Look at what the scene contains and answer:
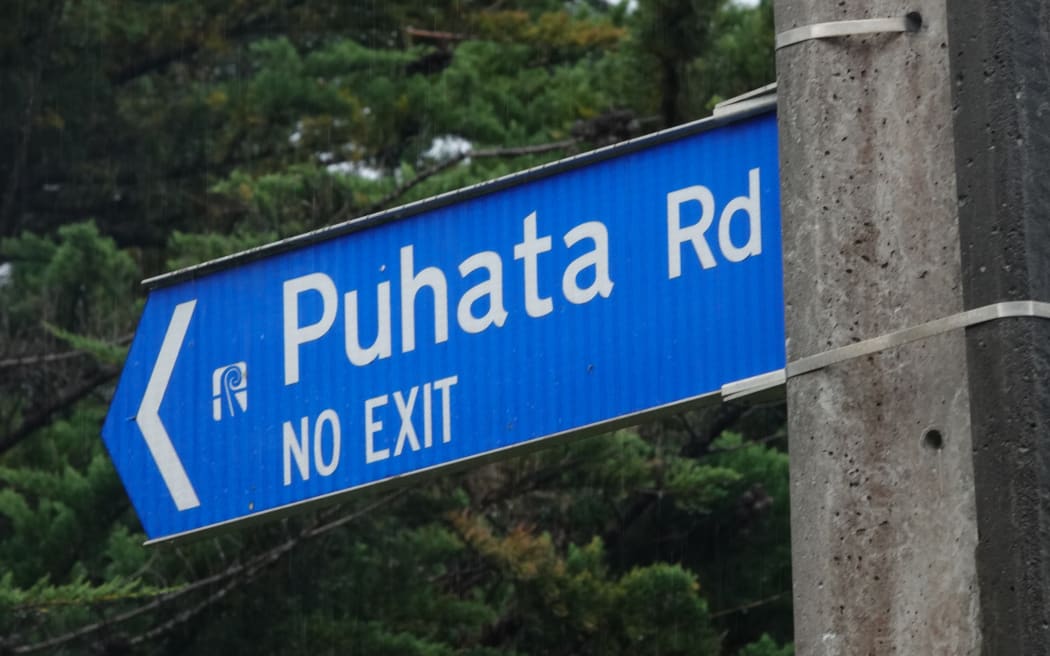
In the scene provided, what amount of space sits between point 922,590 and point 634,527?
1007 centimetres

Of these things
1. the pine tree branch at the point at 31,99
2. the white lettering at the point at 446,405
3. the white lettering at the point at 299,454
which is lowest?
the white lettering at the point at 299,454

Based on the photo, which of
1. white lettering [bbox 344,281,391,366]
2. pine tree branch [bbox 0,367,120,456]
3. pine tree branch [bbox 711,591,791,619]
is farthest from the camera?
pine tree branch [bbox 0,367,120,456]

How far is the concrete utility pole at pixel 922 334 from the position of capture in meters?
1.76

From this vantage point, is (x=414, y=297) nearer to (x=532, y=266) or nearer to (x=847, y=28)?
(x=532, y=266)

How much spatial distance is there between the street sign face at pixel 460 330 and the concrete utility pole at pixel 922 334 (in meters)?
0.50

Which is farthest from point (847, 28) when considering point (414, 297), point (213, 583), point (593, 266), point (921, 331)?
point (213, 583)

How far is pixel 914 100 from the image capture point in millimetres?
1914

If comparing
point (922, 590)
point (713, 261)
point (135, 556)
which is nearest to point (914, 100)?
point (922, 590)

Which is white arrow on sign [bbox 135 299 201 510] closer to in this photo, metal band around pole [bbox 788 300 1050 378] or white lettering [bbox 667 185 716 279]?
white lettering [bbox 667 185 716 279]

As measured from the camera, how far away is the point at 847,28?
198 centimetres

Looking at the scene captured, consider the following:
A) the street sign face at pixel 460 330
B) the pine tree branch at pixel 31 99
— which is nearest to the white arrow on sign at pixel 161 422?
the street sign face at pixel 460 330

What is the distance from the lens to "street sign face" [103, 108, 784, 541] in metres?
2.55

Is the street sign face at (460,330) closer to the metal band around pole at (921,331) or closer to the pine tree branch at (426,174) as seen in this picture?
the metal band around pole at (921,331)

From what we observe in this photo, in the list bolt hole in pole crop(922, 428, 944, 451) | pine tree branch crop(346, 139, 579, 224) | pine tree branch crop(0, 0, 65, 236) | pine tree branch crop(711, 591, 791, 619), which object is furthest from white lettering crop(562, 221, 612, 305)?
pine tree branch crop(0, 0, 65, 236)
